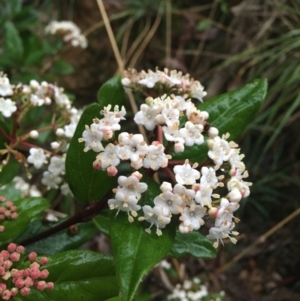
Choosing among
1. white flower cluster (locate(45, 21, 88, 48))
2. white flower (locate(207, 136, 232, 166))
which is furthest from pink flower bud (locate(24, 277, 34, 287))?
white flower cluster (locate(45, 21, 88, 48))

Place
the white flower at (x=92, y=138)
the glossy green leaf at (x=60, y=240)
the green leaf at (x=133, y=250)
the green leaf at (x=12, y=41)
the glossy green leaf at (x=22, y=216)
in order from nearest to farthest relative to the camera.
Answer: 1. the green leaf at (x=133, y=250)
2. the white flower at (x=92, y=138)
3. the glossy green leaf at (x=22, y=216)
4. the glossy green leaf at (x=60, y=240)
5. the green leaf at (x=12, y=41)

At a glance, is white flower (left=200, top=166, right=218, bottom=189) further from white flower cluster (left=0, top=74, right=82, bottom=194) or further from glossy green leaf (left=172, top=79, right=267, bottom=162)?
white flower cluster (left=0, top=74, right=82, bottom=194)

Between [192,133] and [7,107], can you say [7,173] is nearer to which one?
[7,107]

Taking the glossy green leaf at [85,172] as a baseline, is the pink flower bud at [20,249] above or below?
below

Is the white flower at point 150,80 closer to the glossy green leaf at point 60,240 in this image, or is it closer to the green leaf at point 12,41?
the glossy green leaf at point 60,240

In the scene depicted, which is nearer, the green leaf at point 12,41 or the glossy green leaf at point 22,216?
the glossy green leaf at point 22,216

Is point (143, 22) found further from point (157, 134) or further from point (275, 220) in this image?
point (157, 134)

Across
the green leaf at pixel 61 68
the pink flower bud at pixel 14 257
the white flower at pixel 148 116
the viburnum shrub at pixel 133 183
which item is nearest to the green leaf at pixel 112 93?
the viburnum shrub at pixel 133 183

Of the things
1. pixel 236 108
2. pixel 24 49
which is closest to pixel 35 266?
pixel 236 108
